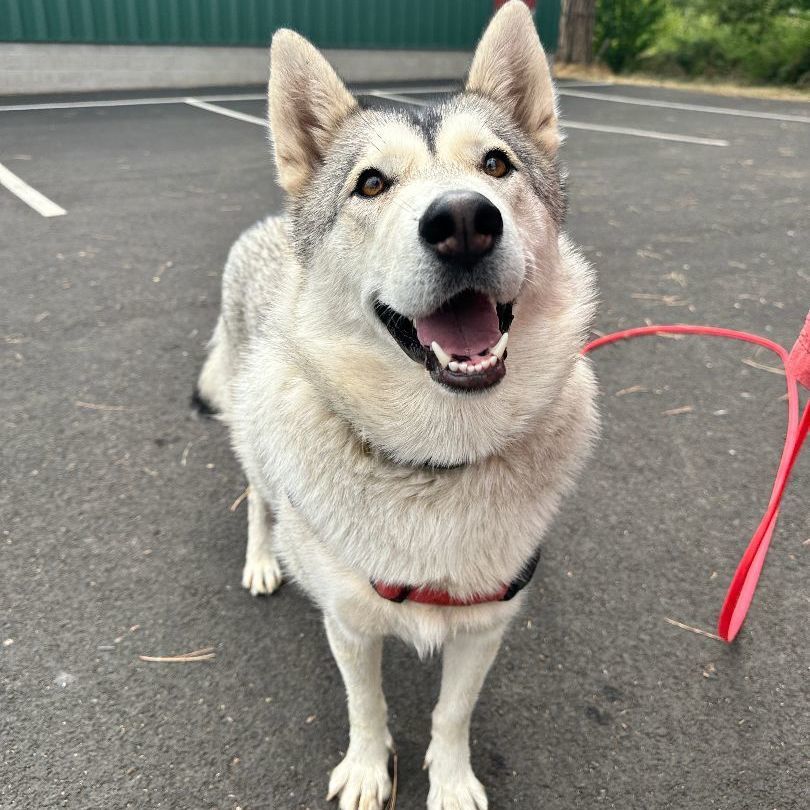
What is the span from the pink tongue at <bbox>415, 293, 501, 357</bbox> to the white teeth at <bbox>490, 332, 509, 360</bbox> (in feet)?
0.11

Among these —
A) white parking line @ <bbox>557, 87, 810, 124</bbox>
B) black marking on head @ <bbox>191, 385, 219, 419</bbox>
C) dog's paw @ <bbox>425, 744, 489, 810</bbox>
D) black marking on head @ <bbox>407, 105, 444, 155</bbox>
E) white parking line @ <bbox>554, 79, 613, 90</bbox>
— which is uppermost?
black marking on head @ <bbox>407, 105, 444, 155</bbox>

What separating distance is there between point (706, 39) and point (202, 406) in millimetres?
20761

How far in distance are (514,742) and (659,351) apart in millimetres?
3106

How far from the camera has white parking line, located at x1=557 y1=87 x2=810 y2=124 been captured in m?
13.3

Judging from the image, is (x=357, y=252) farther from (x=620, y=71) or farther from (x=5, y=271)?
(x=620, y=71)

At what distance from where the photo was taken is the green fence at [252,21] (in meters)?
13.7

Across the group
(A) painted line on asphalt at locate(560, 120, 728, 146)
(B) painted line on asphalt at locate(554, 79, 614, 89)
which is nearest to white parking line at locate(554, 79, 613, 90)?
(B) painted line on asphalt at locate(554, 79, 614, 89)

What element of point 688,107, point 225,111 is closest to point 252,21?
point 225,111

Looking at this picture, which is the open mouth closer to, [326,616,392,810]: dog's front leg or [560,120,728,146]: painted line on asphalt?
[326,616,392,810]: dog's front leg

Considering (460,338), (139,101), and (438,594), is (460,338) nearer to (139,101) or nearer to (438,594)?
(438,594)

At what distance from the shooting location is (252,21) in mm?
15602

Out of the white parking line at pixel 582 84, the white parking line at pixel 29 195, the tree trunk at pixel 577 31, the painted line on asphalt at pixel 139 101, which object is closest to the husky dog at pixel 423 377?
the white parking line at pixel 29 195

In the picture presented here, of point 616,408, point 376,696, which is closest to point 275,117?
point 376,696

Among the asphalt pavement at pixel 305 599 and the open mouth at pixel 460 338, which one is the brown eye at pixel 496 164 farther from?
the asphalt pavement at pixel 305 599
